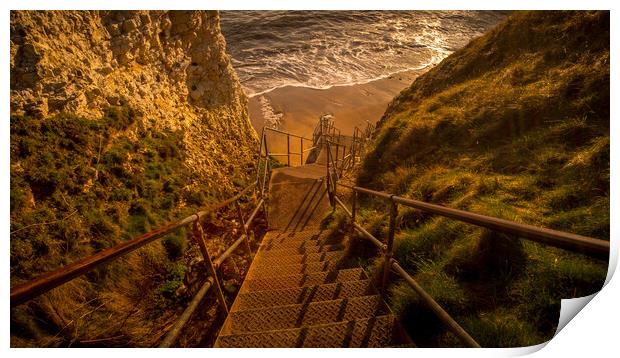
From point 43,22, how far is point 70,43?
418 mm

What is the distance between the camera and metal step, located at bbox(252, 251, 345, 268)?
3.46m

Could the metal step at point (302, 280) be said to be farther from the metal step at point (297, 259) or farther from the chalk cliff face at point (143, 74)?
the chalk cliff face at point (143, 74)

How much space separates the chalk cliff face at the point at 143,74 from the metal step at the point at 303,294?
3376 millimetres

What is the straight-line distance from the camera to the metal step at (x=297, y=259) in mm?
3463

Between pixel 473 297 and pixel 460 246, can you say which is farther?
pixel 460 246

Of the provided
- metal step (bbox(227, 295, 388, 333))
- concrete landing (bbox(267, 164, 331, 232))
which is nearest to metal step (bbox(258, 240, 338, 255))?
concrete landing (bbox(267, 164, 331, 232))

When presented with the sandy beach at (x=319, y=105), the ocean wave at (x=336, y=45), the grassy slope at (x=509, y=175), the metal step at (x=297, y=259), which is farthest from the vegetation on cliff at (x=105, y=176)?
the ocean wave at (x=336, y=45)

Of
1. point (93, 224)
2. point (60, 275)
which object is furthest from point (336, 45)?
point (60, 275)

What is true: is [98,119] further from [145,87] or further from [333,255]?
[333,255]

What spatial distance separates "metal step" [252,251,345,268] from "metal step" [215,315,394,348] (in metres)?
1.47

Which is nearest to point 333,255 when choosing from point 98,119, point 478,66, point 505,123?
point 505,123

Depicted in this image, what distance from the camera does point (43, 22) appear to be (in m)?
3.81

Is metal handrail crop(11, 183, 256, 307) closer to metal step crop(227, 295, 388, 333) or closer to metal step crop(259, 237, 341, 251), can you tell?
metal step crop(227, 295, 388, 333)

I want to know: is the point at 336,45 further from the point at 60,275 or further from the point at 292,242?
the point at 60,275
